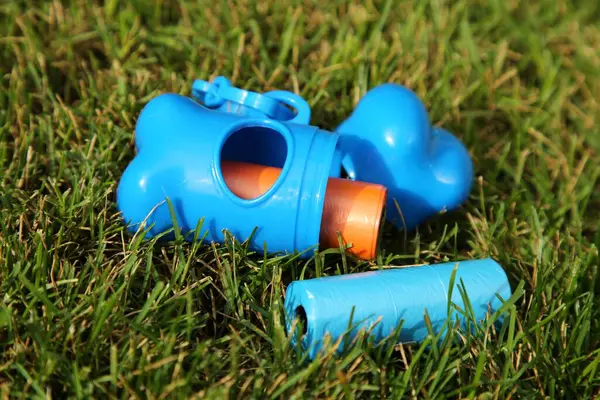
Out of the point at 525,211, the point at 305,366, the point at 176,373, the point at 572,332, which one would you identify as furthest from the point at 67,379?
the point at 525,211

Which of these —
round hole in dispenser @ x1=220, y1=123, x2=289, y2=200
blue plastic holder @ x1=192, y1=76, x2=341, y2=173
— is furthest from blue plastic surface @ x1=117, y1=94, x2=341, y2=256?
blue plastic holder @ x1=192, y1=76, x2=341, y2=173

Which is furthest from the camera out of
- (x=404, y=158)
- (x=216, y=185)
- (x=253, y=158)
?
(x=253, y=158)

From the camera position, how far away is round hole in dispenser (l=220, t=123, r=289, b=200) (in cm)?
201

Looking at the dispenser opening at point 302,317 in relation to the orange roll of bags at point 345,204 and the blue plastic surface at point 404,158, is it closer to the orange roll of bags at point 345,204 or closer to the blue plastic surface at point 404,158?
the orange roll of bags at point 345,204

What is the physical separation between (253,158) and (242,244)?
38 centimetres

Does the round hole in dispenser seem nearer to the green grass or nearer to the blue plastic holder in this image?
the blue plastic holder

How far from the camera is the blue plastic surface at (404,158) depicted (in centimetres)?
212

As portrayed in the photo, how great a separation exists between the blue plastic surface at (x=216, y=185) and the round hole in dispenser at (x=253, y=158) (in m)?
0.04

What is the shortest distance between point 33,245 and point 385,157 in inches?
41.4

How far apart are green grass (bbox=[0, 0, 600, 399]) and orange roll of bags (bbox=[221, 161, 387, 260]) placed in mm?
79

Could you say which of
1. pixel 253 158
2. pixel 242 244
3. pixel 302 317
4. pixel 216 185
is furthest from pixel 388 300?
pixel 253 158

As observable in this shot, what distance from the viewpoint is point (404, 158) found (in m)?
2.12

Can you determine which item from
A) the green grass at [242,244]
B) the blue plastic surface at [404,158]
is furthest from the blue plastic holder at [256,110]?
the green grass at [242,244]

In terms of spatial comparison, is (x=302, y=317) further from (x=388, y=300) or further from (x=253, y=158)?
(x=253, y=158)
